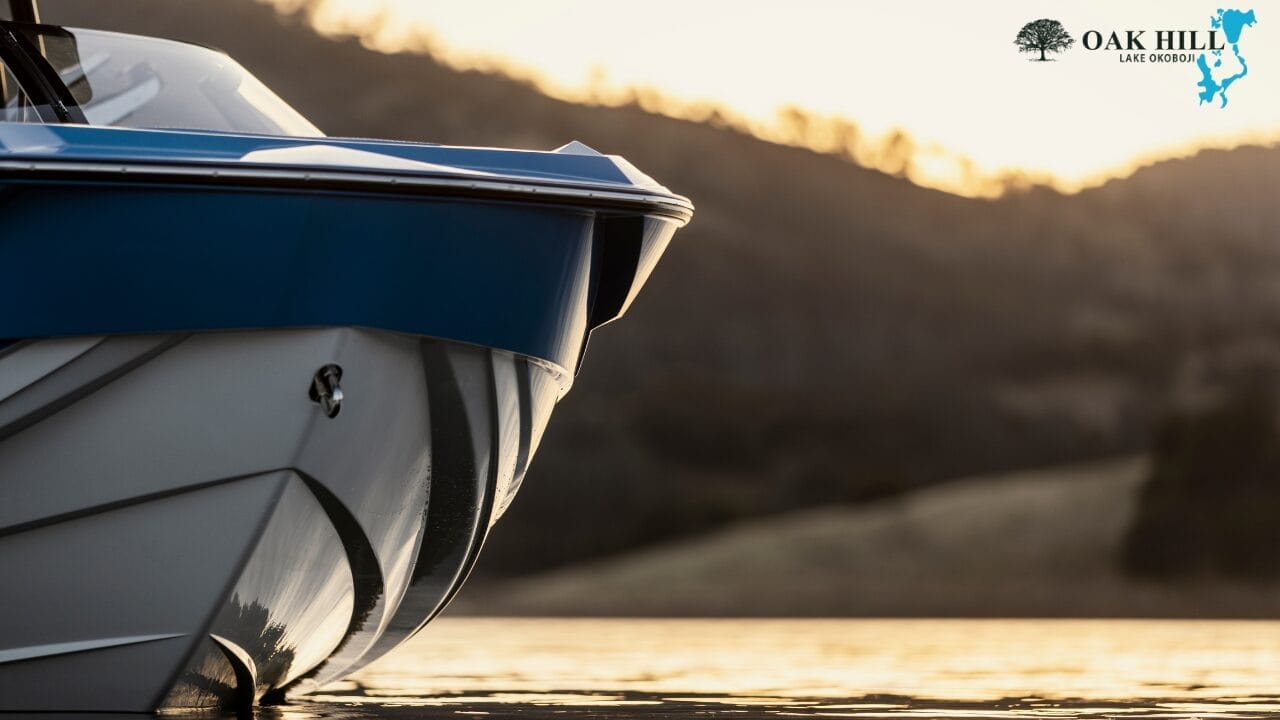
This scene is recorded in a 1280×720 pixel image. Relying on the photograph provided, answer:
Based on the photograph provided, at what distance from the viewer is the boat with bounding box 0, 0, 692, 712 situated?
4734 millimetres

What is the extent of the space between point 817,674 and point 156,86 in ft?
12.8

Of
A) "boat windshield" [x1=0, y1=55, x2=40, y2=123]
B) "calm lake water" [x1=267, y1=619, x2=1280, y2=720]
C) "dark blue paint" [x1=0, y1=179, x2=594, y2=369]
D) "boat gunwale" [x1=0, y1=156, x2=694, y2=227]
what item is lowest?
"calm lake water" [x1=267, y1=619, x2=1280, y2=720]

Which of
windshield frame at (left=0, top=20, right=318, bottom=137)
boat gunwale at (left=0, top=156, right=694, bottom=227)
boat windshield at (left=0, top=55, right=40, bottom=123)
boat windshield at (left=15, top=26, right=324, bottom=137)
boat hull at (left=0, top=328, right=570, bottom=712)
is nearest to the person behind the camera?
boat gunwale at (left=0, top=156, right=694, bottom=227)

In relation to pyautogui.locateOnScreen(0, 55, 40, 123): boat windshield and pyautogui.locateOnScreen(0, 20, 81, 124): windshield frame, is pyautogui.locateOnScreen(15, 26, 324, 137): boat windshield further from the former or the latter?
pyautogui.locateOnScreen(0, 55, 40, 123): boat windshield

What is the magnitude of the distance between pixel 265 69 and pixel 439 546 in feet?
110

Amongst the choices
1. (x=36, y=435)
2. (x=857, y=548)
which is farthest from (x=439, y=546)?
(x=857, y=548)

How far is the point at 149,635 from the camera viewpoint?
16.8ft

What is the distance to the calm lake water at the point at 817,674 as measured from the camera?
19.7ft

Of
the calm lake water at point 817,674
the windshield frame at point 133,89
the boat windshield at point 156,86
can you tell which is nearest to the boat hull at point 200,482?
the calm lake water at point 817,674

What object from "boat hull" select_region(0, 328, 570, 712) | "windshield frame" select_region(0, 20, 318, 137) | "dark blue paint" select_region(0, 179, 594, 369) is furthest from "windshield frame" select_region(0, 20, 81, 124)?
"boat hull" select_region(0, 328, 570, 712)

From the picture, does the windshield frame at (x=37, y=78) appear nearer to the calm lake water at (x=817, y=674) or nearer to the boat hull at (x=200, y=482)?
the boat hull at (x=200, y=482)

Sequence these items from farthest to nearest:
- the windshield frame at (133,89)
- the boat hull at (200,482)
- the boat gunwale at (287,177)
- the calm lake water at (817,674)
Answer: the calm lake water at (817,674) → the windshield frame at (133,89) → the boat hull at (200,482) → the boat gunwale at (287,177)

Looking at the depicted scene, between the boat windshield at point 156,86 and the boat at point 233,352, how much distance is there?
2 cm

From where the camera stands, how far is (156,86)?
5578mm
